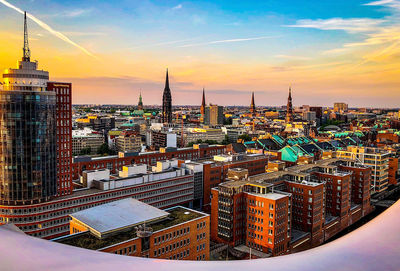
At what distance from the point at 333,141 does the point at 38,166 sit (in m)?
20.4

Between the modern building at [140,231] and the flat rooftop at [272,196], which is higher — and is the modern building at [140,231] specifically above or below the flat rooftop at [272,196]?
below

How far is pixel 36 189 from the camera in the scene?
33.2 ft

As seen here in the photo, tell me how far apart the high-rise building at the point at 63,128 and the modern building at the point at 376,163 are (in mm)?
14051

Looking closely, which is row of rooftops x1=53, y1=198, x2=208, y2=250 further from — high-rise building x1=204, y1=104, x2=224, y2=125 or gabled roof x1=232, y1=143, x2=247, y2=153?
high-rise building x1=204, y1=104, x2=224, y2=125

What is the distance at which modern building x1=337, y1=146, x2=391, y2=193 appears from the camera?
16.8 m

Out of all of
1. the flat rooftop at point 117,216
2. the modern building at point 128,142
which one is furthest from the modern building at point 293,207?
the modern building at point 128,142

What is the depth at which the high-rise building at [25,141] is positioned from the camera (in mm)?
9977

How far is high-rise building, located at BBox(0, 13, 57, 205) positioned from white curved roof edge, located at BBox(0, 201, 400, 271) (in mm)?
10570

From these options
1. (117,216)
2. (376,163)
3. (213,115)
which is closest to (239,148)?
(376,163)

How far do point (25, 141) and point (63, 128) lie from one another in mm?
1571

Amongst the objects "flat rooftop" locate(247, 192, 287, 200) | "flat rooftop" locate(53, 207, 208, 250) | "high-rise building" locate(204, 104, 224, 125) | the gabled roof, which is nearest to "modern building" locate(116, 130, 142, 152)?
the gabled roof

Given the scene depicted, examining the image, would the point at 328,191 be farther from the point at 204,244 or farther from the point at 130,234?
the point at 130,234

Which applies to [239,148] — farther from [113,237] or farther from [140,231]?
[113,237]

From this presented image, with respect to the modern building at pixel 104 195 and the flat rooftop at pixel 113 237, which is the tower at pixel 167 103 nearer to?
the modern building at pixel 104 195
